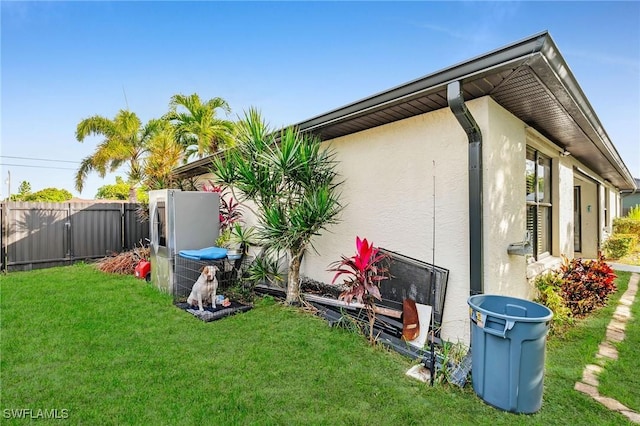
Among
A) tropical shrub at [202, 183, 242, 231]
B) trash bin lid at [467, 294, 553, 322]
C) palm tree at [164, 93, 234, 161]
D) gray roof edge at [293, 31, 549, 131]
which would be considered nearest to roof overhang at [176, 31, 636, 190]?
gray roof edge at [293, 31, 549, 131]

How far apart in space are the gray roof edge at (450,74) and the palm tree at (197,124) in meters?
11.0

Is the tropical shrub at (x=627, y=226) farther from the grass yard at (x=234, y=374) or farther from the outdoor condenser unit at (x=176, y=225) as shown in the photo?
the outdoor condenser unit at (x=176, y=225)

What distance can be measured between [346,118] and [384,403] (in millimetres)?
3408

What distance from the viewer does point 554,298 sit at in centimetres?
422

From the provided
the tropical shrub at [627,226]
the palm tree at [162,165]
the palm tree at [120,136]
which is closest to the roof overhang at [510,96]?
the palm tree at [162,165]

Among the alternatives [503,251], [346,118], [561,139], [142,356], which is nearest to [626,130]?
[561,139]

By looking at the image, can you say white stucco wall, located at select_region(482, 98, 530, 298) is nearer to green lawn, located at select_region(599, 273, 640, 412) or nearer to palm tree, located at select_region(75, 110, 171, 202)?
green lawn, located at select_region(599, 273, 640, 412)

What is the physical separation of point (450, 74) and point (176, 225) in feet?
17.3

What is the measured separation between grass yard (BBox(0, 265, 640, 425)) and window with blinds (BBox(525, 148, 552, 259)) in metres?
1.49

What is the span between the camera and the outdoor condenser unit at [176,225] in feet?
19.6

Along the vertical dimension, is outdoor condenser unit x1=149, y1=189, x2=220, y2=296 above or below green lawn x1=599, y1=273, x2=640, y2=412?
above

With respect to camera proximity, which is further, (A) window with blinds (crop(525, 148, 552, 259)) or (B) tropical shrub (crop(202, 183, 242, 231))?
(B) tropical shrub (crop(202, 183, 242, 231))

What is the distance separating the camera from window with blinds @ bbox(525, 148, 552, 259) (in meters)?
5.19

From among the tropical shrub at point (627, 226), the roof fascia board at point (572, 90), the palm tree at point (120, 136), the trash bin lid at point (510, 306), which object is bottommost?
the trash bin lid at point (510, 306)
